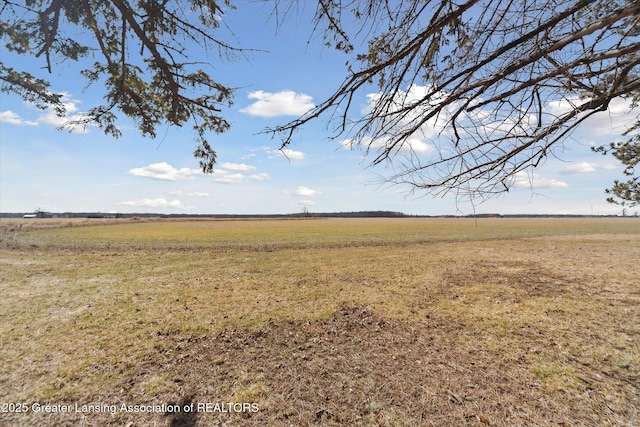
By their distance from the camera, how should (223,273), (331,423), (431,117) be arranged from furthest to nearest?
Result: (223,273)
(331,423)
(431,117)

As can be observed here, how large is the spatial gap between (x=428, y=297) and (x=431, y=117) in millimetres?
7054

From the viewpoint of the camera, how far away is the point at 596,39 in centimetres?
253

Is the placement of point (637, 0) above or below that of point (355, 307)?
above

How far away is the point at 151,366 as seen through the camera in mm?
4543

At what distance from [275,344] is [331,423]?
7.46ft

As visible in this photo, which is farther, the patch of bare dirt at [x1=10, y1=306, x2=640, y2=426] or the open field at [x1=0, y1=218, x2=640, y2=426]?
the open field at [x1=0, y1=218, x2=640, y2=426]

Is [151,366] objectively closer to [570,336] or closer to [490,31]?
[490,31]

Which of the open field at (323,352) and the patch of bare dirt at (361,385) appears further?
the open field at (323,352)

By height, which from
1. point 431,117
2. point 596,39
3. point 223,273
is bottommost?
point 223,273

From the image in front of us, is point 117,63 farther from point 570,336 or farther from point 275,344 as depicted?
point 570,336

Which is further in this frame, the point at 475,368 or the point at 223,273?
the point at 223,273

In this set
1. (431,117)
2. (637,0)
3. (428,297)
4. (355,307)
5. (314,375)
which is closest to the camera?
(637,0)

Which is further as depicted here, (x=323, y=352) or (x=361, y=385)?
(x=323, y=352)

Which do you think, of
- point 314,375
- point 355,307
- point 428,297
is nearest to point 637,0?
point 314,375
